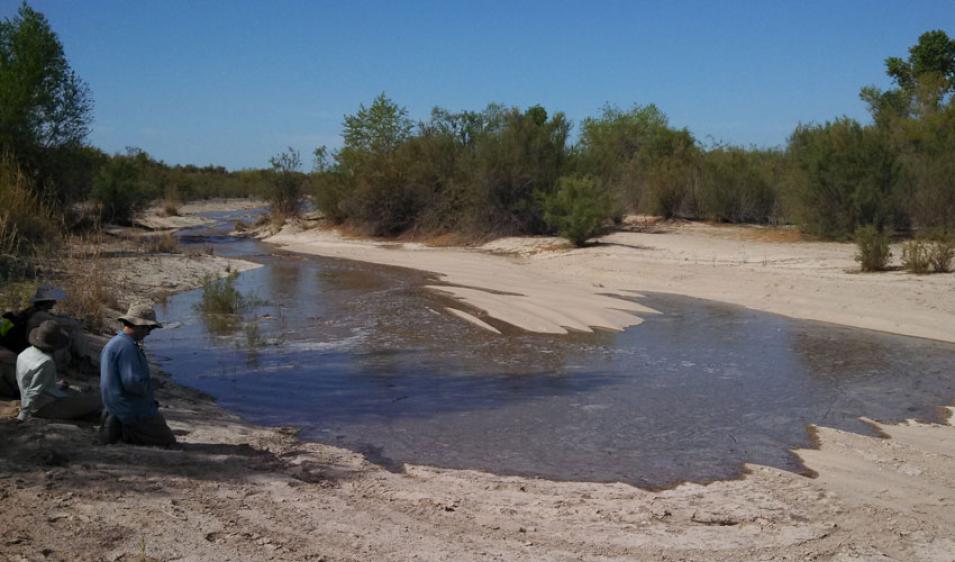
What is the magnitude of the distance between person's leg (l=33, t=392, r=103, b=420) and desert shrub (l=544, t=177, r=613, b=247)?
18985 millimetres

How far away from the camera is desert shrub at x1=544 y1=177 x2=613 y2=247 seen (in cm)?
2509

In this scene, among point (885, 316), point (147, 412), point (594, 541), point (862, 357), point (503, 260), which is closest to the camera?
point (594, 541)

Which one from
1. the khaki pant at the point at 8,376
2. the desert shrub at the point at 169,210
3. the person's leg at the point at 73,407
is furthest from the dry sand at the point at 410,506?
the desert shrub at the point at 169,210

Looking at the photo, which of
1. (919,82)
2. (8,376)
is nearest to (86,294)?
(8,376)

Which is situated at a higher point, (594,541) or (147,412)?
(147,412)

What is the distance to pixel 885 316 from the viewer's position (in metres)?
14.5

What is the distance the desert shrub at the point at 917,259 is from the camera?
16.4 meters

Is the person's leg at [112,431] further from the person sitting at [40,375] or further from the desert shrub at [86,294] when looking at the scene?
the desert shrub at [86,294]

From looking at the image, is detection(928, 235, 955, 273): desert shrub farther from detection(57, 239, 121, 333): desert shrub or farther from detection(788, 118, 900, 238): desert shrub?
detection(57, 239, 121, 333): desert shrub

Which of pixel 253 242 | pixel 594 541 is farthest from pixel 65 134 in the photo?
pixel 594 541

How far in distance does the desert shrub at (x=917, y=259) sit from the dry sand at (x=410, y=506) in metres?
9.15

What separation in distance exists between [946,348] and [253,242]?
3004 centimetres

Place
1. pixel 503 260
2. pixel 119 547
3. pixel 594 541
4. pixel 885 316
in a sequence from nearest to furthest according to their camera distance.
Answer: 1. pixel 119 547
2. pixel 594 541
3. pixel 885 316
4. pixel 503 260

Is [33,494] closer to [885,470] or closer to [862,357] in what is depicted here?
[885,470]
